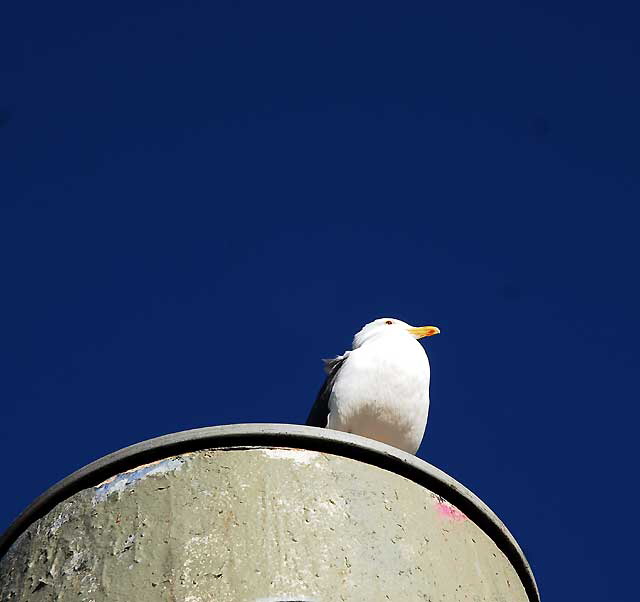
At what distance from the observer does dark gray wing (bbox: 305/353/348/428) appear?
6758 millimetres

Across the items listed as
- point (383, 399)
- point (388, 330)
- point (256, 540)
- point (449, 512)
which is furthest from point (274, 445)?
point (388, 330)

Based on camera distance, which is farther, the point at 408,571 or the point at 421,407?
the point at 421,407

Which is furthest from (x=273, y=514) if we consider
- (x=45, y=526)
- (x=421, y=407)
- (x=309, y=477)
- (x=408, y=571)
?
(x=421, y=407)

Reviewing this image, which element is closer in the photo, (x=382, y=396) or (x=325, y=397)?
(x=382, y=396)

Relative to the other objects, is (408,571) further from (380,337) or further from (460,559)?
(380,337)

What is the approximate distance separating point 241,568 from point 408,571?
567 millimetres

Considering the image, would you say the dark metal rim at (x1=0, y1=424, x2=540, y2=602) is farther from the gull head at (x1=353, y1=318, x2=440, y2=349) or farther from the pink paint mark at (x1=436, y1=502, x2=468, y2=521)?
the gull head at (x1=353, y1=318, x2=440, y2=349)

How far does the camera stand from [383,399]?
643 centimetres

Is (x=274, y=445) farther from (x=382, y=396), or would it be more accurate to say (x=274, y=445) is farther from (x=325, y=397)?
(x=325, y=397)

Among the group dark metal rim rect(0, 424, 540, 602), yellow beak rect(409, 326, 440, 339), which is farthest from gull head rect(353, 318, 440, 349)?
dark metal rim rect(0, 424, 540, 602)

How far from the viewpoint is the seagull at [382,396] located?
6445 millimetres

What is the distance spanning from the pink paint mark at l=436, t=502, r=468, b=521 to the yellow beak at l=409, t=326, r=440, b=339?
3.42m

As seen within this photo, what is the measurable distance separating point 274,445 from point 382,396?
243 cm

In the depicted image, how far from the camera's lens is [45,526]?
4.00m
